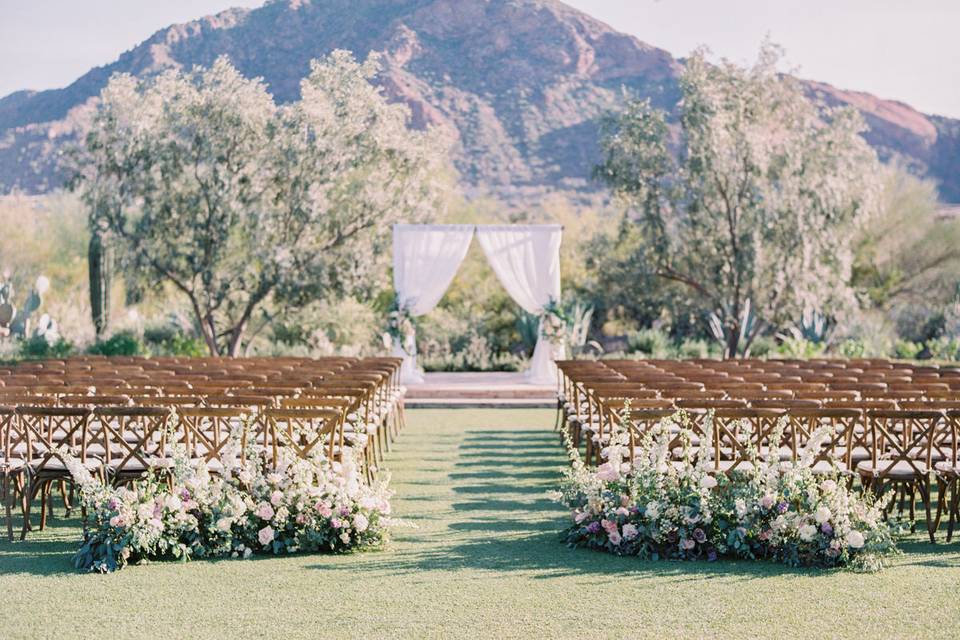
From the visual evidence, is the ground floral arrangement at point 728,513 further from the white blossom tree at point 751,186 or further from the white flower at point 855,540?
the white blossom tree at point 751,186

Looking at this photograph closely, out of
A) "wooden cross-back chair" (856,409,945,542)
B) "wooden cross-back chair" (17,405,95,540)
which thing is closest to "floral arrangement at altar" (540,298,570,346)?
"wooden cross-back chair" (856,409,945,542)

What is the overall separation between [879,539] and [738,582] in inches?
37.1

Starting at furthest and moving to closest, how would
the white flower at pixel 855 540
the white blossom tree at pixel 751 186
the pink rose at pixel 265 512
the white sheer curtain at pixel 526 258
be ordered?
the white blossom tree at pixel 751 186 → the white sheer curtain at pixel 526 258 → the pink rose at pixel 265 512 → the white flower at pixel 855 540

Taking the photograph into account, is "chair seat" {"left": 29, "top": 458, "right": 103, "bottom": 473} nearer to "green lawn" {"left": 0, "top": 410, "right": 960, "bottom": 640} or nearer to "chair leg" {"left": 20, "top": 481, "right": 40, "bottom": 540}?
"chair leg" {"left": 20, "top": 481, "right": 40, "bottom": 540}

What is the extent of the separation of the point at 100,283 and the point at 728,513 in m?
19.6

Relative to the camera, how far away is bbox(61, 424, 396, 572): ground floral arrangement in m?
6.01

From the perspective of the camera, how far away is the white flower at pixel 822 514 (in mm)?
5906

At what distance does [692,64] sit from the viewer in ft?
64.7

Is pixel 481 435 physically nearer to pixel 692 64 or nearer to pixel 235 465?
pixel 235 465

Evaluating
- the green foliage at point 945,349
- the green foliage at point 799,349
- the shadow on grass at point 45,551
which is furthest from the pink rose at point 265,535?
the green foliage at point 945,349

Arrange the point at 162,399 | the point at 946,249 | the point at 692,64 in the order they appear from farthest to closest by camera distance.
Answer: the point at 946,249
the point at 692,64
the point at 162,399

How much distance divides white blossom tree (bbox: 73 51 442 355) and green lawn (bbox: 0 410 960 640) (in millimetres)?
13733

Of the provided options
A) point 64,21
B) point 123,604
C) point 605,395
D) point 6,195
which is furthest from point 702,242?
point 6,195

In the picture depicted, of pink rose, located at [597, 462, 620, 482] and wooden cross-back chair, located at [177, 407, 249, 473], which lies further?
wooden cross-back chair, located at [177, 407, 249, 473]
